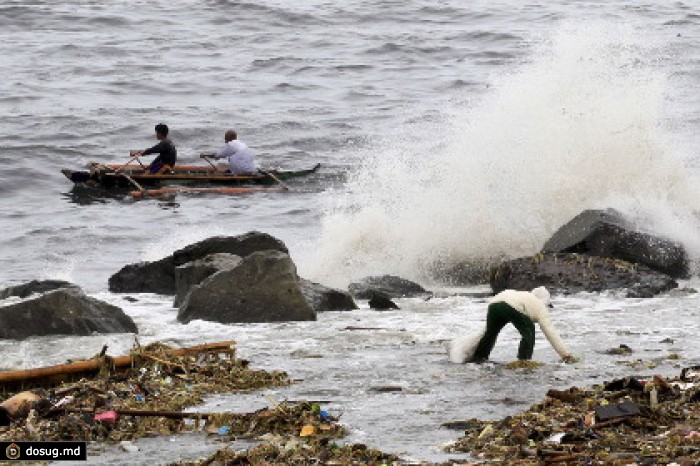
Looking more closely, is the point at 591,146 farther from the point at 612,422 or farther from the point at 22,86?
the point at 22,86

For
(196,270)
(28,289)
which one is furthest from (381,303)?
(28,289)

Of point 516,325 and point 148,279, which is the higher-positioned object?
point 516,325

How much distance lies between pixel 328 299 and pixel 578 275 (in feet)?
10.6

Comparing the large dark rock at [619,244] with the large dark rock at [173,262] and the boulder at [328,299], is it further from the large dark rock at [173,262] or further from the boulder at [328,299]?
the large dark rock at [173,262]

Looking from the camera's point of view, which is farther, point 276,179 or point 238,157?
point 276,179

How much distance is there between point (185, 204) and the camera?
88.9ft

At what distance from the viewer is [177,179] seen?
28.4 metres

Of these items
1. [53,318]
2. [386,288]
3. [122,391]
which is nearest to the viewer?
[122,391]

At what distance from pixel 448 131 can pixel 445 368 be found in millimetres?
21922

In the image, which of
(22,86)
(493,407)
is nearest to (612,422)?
(493,407)

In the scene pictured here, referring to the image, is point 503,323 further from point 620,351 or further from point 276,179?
point 276,179

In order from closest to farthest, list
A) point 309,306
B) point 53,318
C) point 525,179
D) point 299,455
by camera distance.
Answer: point 299,455 → point 53,318 → point 309,306 → point 525,179

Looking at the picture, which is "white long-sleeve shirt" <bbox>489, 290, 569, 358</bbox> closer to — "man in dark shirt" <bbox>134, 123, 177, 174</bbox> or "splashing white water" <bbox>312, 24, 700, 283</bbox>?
"splashing white water" <bbox>312, 24, 700, 283</bbox>

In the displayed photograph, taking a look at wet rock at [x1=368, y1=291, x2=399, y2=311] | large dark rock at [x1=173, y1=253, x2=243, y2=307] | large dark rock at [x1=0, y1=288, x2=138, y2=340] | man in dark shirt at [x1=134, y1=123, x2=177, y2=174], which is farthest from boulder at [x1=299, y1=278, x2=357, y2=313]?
man in dark shirt at [x1=134, y1=123, x2=177, y2=174]
